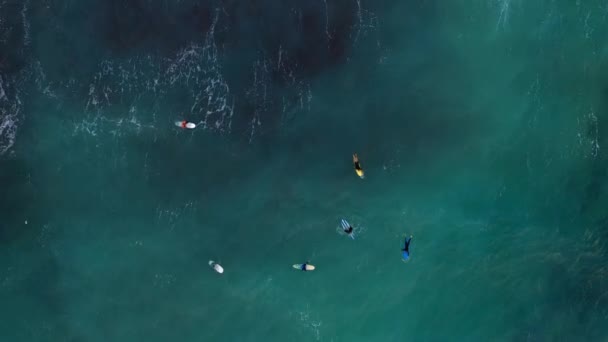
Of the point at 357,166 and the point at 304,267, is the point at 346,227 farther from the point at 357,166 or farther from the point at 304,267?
the point at 357,166

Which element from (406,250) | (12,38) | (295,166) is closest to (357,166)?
(295,166)

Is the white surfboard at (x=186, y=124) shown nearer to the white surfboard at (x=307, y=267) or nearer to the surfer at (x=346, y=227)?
the white surfboard at (x=307, y=267)

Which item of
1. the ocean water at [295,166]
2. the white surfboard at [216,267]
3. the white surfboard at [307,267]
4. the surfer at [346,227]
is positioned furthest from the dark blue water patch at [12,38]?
the surfer at [346,227]

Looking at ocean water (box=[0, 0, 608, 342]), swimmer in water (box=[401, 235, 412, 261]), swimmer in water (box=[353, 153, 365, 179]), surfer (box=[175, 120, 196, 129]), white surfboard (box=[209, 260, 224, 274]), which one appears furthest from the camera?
swimmer in water (box=[401, 235, 412, 261])

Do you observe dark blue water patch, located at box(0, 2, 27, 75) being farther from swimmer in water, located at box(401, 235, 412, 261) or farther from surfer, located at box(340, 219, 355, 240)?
swimmer in water, located at box(401, 235, 412, 261)

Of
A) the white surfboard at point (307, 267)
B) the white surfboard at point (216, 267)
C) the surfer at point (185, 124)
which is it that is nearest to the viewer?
the surfer at point (185, 124)

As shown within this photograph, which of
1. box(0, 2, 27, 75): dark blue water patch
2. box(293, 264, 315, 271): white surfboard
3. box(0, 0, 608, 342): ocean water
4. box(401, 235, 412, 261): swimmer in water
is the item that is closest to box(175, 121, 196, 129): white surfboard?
box(0, 0, 608, 342): ocean water

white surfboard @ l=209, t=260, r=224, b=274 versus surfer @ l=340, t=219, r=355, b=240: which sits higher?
surfer @ l=340, t=219, r=355, b=240

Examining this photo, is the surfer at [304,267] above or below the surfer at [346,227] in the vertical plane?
below
